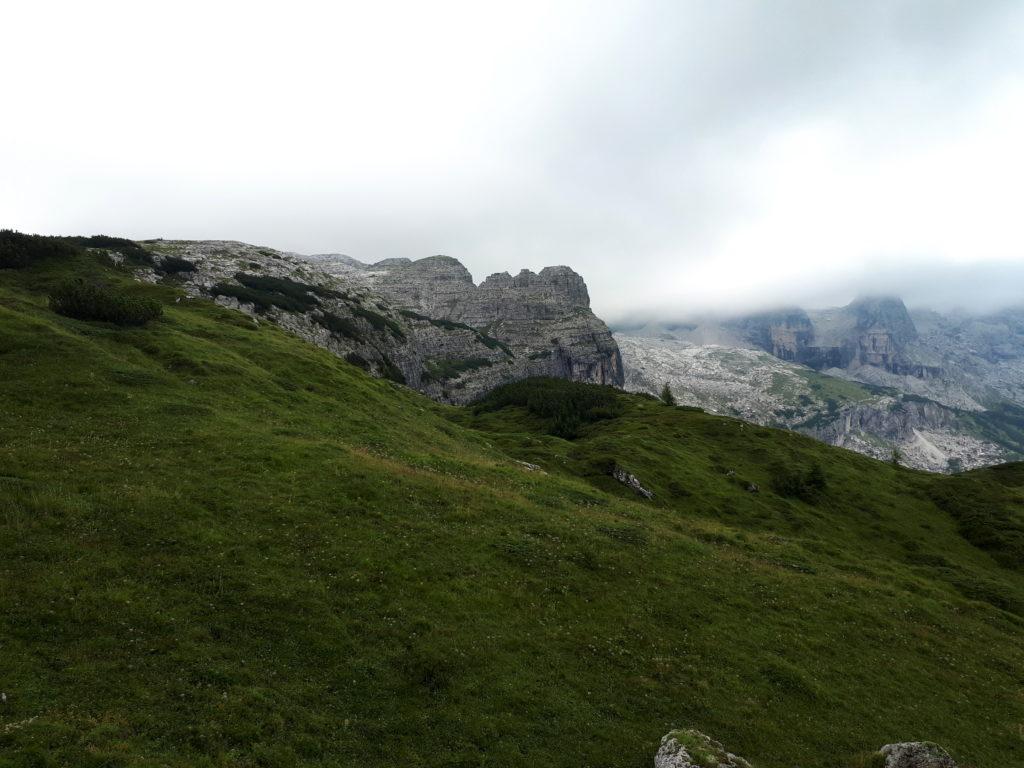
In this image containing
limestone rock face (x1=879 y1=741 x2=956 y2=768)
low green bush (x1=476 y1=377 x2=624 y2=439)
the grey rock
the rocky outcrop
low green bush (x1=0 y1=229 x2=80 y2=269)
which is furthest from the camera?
low green bush (x1=476 y1=377 x2=624 y2=439)

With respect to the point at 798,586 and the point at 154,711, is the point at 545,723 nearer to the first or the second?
the point at 154,711

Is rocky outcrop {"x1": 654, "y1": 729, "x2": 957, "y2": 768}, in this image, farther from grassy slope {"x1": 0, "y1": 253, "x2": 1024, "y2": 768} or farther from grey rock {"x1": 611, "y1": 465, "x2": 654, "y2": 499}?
grey rock {"x1": 611, "y1": 465, "x2": 654, "y2": 499}

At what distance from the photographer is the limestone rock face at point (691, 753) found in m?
15.1

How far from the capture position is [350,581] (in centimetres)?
2202

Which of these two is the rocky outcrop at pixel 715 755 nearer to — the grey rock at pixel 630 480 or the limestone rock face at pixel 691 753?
the limestone rock face at pixel 691 753

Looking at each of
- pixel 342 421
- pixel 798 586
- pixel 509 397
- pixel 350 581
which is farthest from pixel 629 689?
pixel 509 397

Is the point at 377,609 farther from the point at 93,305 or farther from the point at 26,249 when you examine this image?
the point at 26,249

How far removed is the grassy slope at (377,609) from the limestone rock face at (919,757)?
2.72m

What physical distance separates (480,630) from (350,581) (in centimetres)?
604

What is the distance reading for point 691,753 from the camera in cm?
1541

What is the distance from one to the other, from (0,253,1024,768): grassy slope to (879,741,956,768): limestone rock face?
8.92 ft

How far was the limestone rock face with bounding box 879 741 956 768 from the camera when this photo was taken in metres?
16.7

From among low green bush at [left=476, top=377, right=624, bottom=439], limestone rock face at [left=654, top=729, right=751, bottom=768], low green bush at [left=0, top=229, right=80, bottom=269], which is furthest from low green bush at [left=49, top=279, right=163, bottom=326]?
low green bush at [left=476, top=377, right=624, bottom=439]

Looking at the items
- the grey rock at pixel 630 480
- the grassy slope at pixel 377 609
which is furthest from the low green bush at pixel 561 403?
the grassy slope at pixel 377 609
